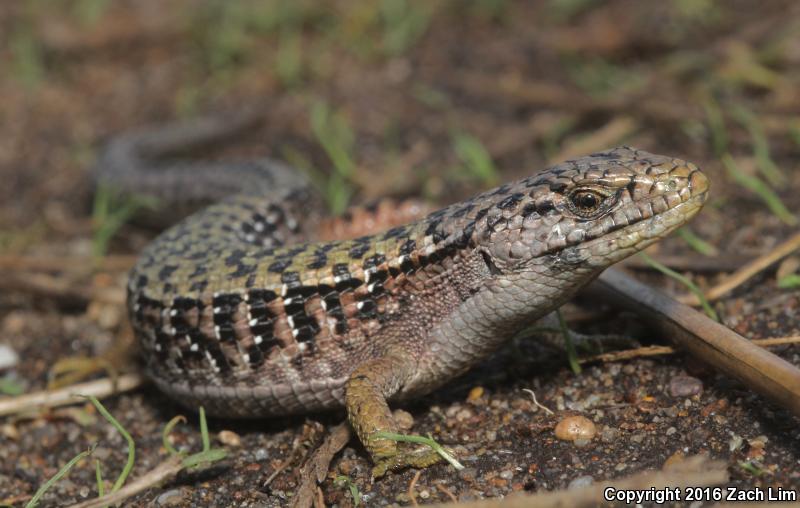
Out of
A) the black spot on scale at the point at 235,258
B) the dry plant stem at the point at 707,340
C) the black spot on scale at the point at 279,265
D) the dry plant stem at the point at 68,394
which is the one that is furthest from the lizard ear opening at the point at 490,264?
the dry plant stem at the point at 68,394

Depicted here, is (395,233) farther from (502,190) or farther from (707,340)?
(707,340)

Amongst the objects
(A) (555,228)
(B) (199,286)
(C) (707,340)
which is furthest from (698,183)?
(B) (199,286)

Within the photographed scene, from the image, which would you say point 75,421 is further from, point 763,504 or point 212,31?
point 212,31

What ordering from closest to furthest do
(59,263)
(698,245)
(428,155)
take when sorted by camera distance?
(698,245)
(59,263)
(428,155)

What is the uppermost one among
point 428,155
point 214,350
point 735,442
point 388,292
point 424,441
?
point 388,292

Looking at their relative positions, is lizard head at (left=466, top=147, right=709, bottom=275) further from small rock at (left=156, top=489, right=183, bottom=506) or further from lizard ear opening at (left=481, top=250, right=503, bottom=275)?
small rock at (left=156, top=489, right=183, bottom=506)

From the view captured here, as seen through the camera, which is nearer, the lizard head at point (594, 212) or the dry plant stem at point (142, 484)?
the lizard head at point (594, 212)

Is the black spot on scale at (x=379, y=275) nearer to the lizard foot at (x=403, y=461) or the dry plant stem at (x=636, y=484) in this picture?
the lizard foot at (x=403, y=461)
